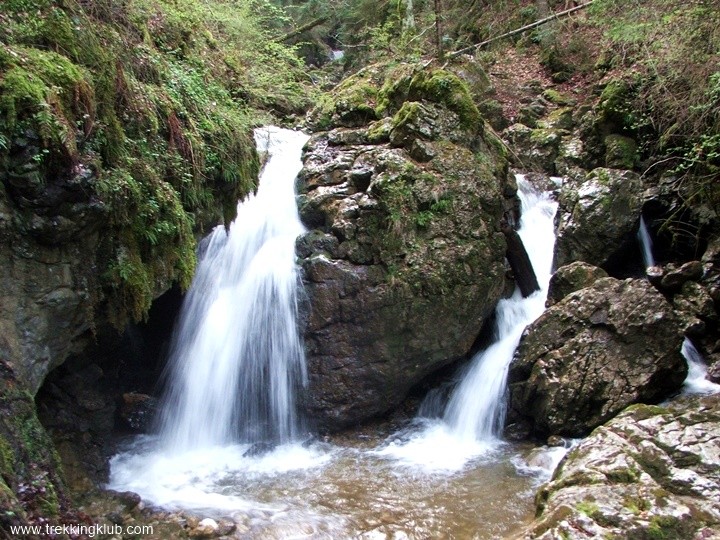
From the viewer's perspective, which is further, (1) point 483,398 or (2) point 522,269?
(2) point 522,269

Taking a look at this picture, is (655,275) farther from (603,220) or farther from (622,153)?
(622,153)

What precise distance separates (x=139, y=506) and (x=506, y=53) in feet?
A: 47.9

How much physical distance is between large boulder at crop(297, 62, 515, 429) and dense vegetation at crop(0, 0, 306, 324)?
1406 mm

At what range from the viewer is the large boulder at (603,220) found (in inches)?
330

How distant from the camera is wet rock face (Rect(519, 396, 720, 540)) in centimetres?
378

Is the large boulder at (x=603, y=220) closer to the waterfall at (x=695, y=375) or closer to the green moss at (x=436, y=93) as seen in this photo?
the waterfall at (x=695, y=375)

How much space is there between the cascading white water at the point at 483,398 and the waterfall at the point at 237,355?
1726 millimetres

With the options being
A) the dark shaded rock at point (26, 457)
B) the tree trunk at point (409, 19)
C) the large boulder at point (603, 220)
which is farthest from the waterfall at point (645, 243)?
the dark shaded rock at point (26, 457)

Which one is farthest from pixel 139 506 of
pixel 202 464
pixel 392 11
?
pixel 392 11

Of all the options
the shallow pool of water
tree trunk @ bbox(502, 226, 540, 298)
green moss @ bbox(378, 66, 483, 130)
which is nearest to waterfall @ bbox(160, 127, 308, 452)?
the shallow pool of water

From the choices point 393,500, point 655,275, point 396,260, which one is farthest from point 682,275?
point 393,500

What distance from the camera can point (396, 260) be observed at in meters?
7.23

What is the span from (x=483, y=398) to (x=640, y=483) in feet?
10.2

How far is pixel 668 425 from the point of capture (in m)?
4.85
